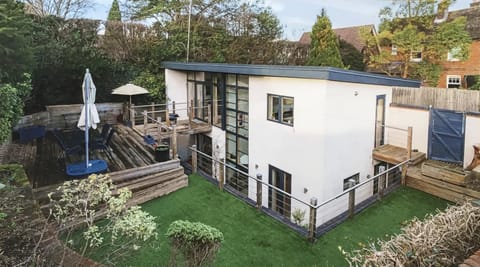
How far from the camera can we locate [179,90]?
51.8 ft

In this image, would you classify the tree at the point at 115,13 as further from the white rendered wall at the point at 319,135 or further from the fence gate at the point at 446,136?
the fence gate at the point at 446,136

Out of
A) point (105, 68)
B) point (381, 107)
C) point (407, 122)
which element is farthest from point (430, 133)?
point (105, 68)

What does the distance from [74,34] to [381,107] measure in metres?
14.7

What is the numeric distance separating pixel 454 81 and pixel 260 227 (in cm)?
2119

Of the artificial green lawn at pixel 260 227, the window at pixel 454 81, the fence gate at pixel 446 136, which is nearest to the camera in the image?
the artificial green lawn at pixel 260 227

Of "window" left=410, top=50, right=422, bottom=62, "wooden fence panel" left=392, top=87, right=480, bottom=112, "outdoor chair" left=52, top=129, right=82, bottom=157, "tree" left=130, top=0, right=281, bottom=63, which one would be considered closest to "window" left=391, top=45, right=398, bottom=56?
"window" left=410, top=50, right=422, bottom=62

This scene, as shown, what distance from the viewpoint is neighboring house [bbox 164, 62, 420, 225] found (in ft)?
29.7

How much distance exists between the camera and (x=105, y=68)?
1608 centimetres

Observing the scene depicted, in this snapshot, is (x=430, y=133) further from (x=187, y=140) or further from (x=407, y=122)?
(x=187, y=140)

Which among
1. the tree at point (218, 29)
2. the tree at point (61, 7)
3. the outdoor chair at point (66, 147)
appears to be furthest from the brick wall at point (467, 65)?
the tree at point (61, 7)

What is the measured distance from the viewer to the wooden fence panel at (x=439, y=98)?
982 cm

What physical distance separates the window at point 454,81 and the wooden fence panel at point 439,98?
556 inches

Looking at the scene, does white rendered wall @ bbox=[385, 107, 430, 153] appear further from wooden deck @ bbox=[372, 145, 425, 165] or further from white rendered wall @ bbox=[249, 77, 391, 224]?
white rendered wall @ bbox=[249, 77, 391, 224]

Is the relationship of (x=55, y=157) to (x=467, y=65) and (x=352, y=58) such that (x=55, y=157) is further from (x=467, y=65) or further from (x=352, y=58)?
(x=467, y=65)
